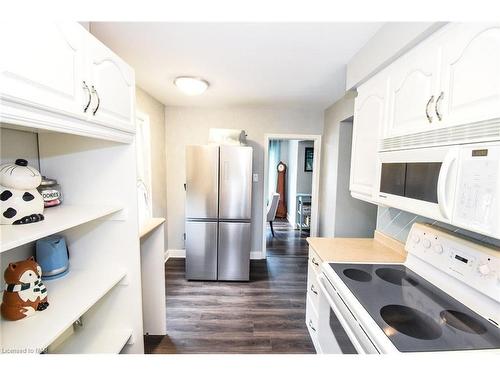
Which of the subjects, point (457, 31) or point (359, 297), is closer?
point (457, 31)

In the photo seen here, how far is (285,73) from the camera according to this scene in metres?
2.10

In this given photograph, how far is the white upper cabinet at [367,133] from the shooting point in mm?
1420

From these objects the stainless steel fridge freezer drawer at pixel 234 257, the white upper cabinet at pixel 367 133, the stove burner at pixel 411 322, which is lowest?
the stainless steel fridge freezer drawer at pixel 234 257

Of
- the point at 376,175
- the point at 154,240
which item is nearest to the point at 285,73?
the point at 376,175

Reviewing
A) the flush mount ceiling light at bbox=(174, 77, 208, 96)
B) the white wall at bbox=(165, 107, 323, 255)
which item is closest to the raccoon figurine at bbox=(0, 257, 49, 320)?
the flush mount ceiling light at bbox=(174, 77, 208, 96)

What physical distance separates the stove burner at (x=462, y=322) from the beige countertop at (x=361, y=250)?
0.53 metres

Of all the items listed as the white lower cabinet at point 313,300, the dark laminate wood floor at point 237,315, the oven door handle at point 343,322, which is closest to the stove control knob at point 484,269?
the oven door handle at point 343,322

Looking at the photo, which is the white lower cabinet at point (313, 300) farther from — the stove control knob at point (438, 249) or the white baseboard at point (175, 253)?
the white baseboard at point (175, 253)

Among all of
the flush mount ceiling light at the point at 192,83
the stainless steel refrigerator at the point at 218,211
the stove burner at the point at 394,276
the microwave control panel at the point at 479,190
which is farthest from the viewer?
the stainless steel refrigerator at the point at 218,211

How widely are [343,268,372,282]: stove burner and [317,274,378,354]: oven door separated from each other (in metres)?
0.12

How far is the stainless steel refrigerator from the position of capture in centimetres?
269

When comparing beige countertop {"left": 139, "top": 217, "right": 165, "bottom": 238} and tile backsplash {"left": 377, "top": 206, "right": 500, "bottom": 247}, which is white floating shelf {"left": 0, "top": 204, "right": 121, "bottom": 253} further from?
tile backsplash {"left": 377, "top": 206, "right": 500, "bottom": 247}
